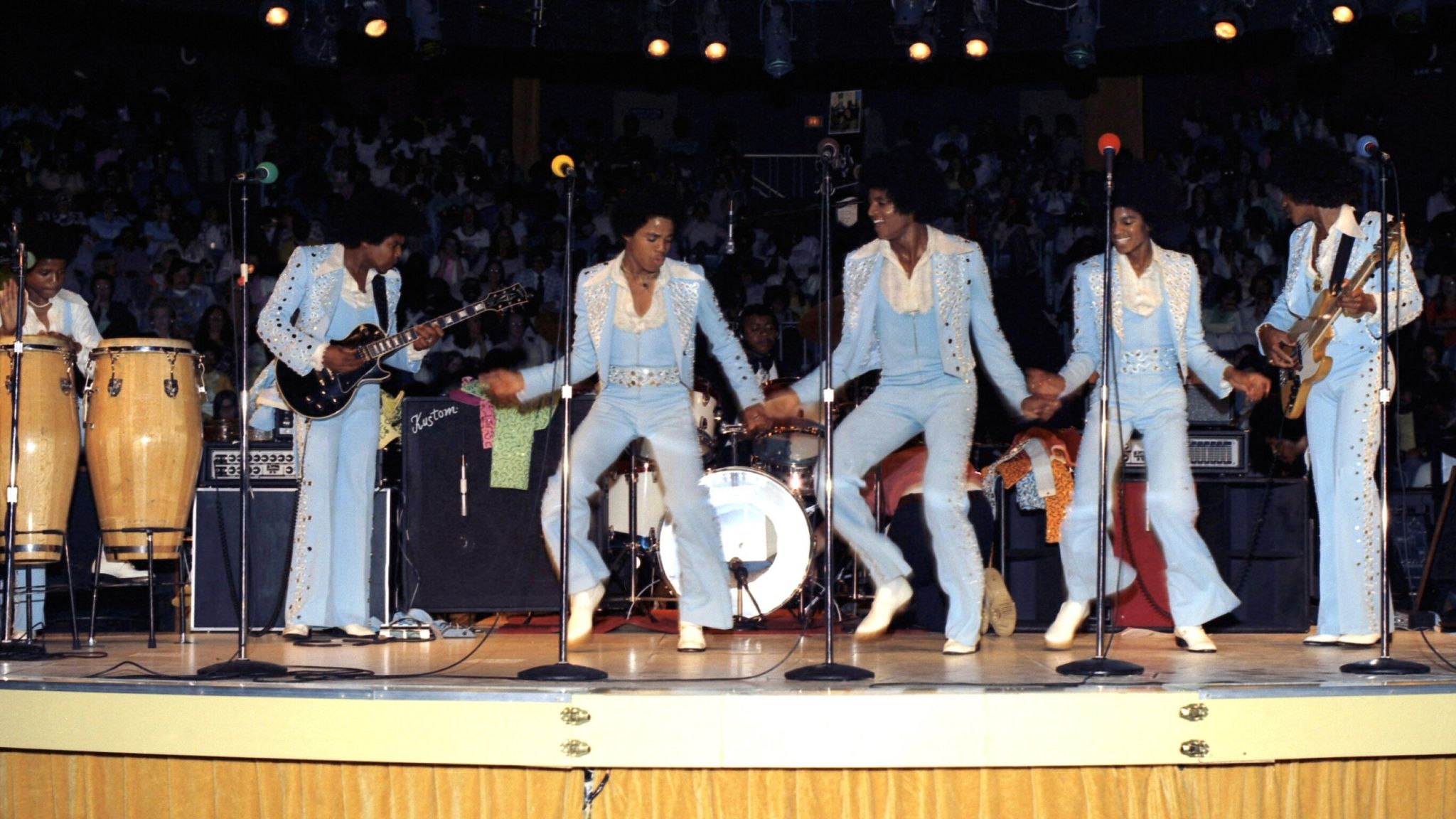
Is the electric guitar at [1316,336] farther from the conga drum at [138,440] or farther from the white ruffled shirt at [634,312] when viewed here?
the conga drum at [138,440]

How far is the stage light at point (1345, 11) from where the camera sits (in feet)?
37.4

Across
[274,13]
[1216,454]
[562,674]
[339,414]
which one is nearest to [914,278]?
[1216,454]

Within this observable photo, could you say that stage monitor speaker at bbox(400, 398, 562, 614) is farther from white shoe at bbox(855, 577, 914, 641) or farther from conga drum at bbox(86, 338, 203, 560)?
white shoe at bbox(855, 577, 914, 641)

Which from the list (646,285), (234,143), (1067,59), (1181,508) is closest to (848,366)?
(646,285)

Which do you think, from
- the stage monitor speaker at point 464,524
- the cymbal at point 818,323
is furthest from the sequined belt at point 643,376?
the cymbal at point 818,323

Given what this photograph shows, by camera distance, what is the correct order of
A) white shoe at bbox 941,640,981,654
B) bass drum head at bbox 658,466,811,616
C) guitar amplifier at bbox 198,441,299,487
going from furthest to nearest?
guitar amplifier at bbox 198,441,299,487 → bass drum head at bbox 658,466,811,616 → white shoe at bbox 941,640,981,654

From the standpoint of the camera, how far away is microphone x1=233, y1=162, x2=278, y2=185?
16.5ft

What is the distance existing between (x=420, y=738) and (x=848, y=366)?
7.95ft

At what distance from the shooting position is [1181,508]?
5.97 m

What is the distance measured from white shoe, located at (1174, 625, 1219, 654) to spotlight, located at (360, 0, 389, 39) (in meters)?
8.00

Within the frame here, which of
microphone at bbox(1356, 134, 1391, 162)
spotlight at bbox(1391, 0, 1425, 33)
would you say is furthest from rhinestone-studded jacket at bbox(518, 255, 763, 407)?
spotlight at bbox(1391, 0, 1425, 33)

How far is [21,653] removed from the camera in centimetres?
598

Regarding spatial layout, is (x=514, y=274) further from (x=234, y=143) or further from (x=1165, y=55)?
(x=1165, y=55)

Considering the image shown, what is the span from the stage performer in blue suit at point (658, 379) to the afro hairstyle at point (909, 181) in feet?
2.66
